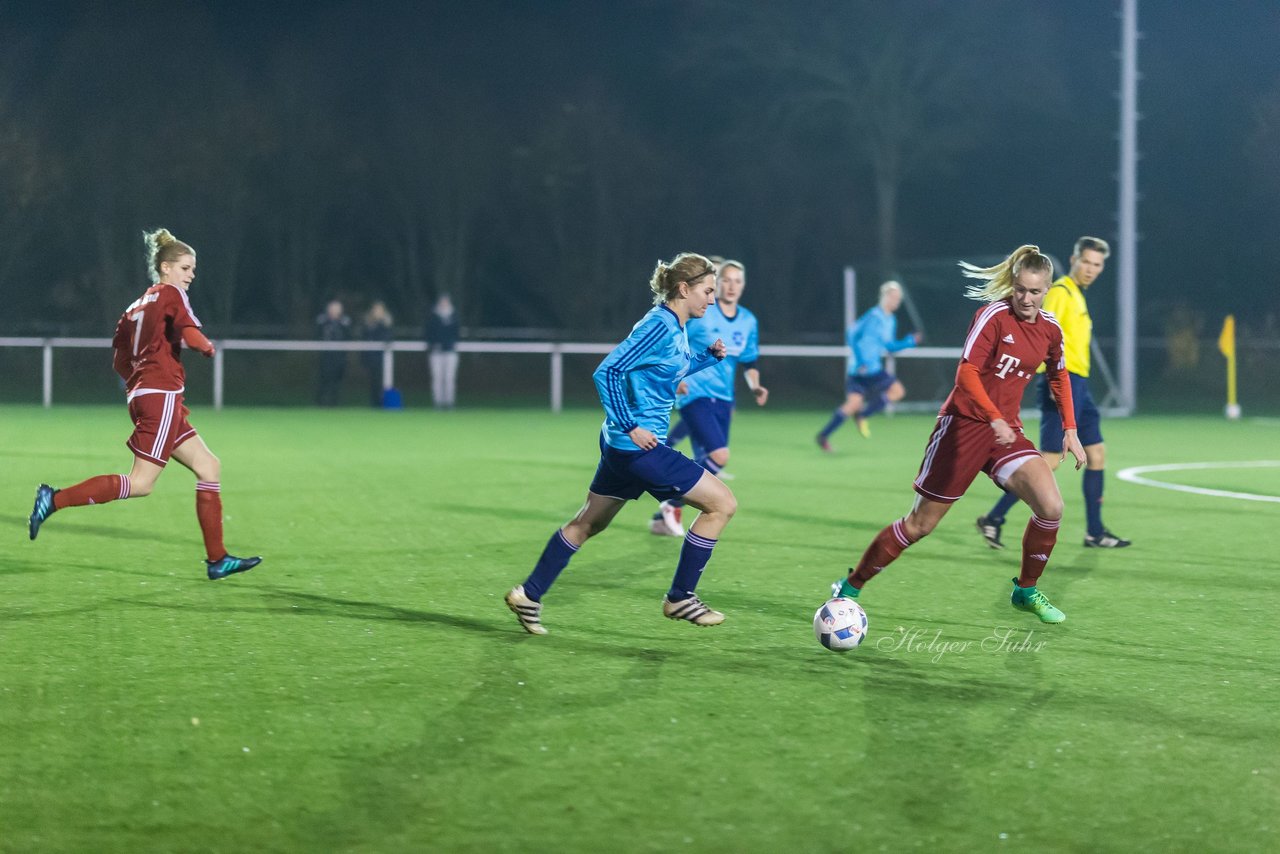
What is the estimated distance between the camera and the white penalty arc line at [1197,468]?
1279cm

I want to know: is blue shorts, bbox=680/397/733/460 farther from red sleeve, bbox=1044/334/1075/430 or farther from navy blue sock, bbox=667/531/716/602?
navy blue sock, bbox=667/531/716/602

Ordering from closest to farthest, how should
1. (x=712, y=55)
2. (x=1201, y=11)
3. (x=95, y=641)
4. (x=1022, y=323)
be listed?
1. (x=95, y=641)
2. (x=1022, y=323)
3. (x=712, y=55)
4. (x=1201, y=11)

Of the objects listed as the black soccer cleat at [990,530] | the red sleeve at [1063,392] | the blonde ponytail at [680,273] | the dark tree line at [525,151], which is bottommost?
the black soccer cleat at [990,530]

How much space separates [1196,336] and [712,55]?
15913 mm

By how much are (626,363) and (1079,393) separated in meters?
3.95

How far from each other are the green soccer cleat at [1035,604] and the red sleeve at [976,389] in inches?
38.1

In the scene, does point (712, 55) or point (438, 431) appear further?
point (712, 55)

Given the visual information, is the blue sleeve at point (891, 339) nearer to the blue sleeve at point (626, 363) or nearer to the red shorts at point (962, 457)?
the red shorts at point (962, 457)

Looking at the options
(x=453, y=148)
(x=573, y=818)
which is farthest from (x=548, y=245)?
(x=573, y=818)

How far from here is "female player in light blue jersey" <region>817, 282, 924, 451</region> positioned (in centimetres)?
1800

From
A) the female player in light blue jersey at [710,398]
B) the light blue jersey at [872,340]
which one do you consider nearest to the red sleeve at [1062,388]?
the female player in light blue jersey at [710,398]

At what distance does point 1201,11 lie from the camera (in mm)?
50250

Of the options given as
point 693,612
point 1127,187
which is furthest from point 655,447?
point 1127,187

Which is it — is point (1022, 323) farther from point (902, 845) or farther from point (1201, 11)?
point (1201, 11)
